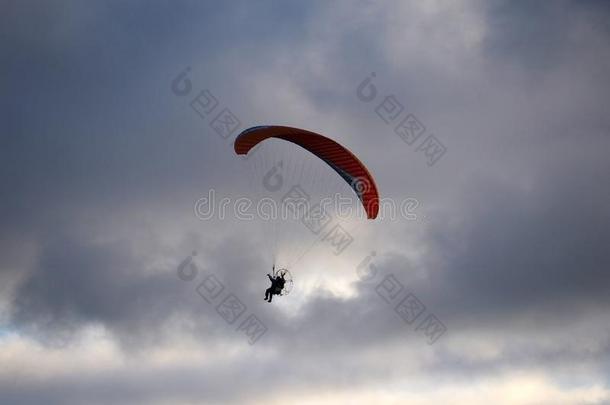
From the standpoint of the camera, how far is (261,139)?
2869 inches

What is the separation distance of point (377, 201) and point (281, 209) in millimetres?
6791

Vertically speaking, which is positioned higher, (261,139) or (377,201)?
(261,139)

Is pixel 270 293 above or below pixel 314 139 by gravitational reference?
below

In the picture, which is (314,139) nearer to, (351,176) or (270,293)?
(351,176)

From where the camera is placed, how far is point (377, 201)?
73.1 m

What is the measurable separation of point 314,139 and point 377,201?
6111 mm

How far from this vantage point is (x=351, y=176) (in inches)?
2889

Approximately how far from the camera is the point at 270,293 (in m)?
73.1

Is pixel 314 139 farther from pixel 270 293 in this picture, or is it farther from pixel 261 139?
pixel 270 293

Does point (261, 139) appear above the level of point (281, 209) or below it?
above

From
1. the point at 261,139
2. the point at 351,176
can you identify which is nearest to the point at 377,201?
the point at 351,176

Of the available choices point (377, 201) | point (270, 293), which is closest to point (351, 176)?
point (377, 201)

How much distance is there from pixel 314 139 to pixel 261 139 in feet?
12.0

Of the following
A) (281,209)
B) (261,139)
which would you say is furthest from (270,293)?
(261,139)
